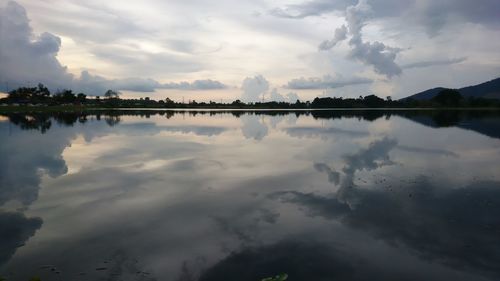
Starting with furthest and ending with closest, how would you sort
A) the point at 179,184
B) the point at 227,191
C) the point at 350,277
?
the point at 179,184
the point at 227,191
the point at 350,277

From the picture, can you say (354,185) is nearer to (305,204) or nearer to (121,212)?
(305,204)

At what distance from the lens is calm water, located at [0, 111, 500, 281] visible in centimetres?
1019

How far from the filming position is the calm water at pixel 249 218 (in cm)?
1019

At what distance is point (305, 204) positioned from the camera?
16.3m

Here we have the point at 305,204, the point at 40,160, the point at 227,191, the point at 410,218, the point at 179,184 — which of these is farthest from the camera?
the point at 40,160

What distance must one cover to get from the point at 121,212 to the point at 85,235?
2.72m

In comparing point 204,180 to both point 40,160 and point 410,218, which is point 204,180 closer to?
point 410,218

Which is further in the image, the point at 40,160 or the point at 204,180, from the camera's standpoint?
the point at 40,160

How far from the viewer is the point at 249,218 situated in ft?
47.3

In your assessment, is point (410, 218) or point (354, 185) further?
point (354, 185)

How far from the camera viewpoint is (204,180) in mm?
21125

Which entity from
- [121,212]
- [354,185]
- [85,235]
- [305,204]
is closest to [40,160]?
[121,212]

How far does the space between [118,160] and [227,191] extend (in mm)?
13062

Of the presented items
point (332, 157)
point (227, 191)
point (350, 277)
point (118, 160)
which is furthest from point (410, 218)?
point (118, 160)
